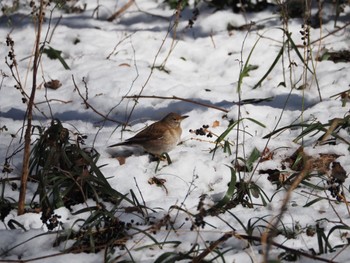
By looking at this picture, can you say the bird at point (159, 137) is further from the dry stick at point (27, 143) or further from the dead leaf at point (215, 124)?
the dry stick at point (27, 143)

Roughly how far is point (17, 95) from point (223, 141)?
2215mm

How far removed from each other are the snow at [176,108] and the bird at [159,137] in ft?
0.38

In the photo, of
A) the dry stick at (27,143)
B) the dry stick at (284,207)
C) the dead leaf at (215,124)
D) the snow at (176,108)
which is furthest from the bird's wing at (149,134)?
the dry stick at (284,207)

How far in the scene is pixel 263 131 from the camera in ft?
16.9

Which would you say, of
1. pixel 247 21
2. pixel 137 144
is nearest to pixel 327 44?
pixel 247 21

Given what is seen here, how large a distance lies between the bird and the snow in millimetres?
116

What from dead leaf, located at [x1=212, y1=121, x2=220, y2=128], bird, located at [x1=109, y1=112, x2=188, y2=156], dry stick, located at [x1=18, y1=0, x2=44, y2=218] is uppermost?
dry stick, located at [x1=18, y1=0, x2=44, y2=218]

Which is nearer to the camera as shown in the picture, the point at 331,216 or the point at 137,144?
the point at 331,216

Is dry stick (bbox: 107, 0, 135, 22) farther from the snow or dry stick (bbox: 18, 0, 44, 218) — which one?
dry stick (bbox: 18, 0, 44, 218)

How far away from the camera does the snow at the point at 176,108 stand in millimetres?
3451

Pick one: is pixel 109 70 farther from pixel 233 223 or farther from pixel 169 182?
pixel 233 223

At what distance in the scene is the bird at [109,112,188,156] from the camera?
15.1 ft

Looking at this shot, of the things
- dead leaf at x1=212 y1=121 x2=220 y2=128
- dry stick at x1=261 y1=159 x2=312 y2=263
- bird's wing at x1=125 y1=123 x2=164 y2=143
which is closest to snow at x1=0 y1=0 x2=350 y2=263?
dead leaf at x1=212 y1=121 x2=220 y2=128

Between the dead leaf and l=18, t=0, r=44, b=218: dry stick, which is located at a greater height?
l=18, t=0, r=44, b=218: dry stick
